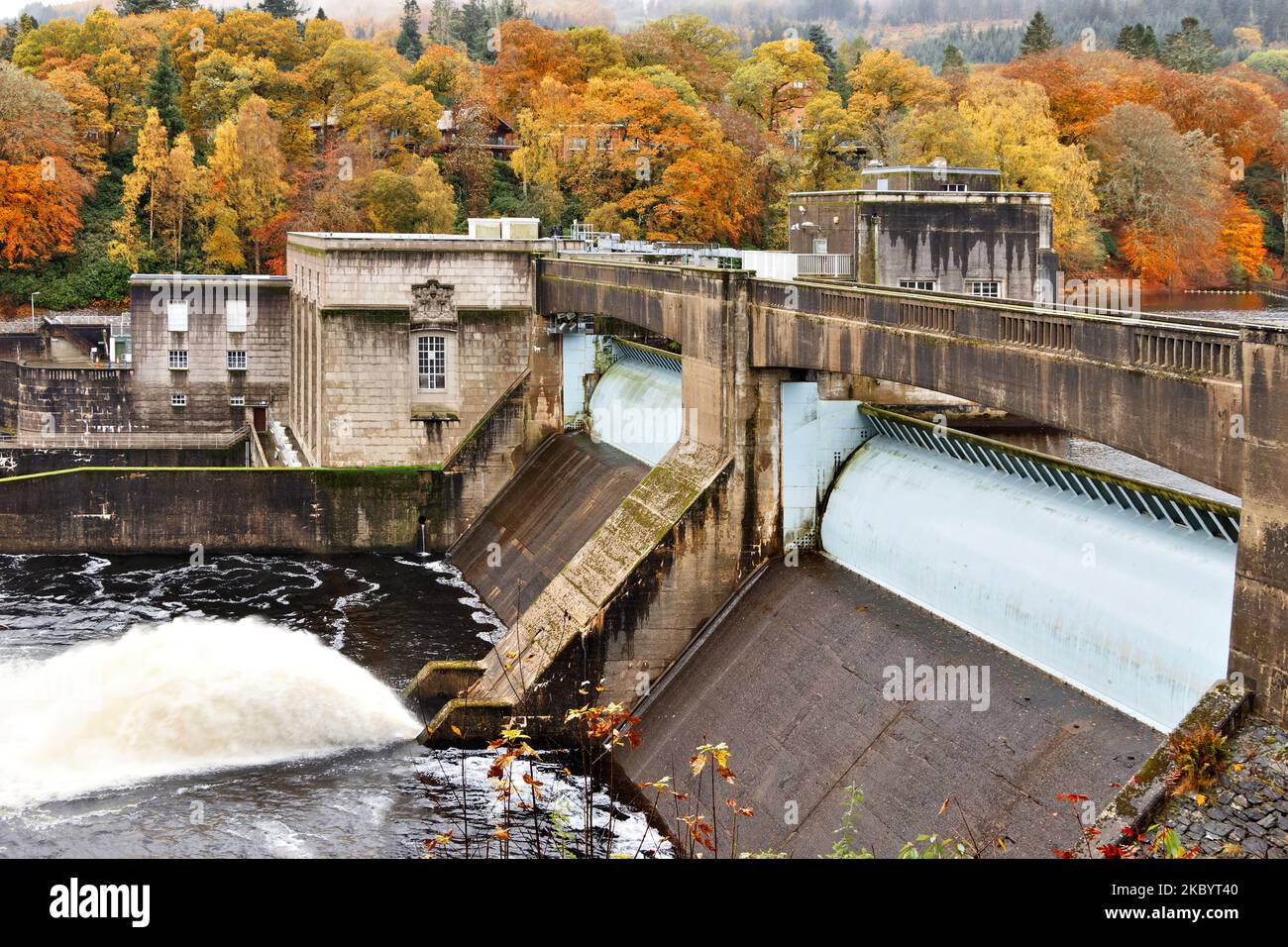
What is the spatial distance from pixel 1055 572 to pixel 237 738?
595 inches

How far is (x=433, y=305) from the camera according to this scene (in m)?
50.7

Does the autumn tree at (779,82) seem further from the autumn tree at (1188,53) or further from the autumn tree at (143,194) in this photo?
the autumn tree at (143,194)

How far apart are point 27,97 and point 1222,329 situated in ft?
273

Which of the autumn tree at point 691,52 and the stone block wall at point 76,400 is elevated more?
the autumn tree at point 691,52

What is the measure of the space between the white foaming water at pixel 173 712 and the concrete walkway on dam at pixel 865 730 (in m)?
6.19

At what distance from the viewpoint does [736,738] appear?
86.3 feet

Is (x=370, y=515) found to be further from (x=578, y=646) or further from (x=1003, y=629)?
(x=1003, y=629)

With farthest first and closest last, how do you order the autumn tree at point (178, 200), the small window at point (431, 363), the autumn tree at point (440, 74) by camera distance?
the autumn tree at point (440, 74) → the autumn tree at point (178, 200) → the small window at point (431, 363)

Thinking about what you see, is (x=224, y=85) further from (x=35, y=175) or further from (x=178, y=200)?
(x=35, y=175)

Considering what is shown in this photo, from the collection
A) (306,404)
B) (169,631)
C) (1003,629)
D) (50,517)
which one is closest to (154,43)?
(306,404)

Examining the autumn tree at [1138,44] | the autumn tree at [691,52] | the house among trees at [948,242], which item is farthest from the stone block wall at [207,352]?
the autumn tree at [1138,44]

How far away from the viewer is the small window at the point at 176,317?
6444 cm

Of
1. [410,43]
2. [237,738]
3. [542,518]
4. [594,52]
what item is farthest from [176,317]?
[410,43]
